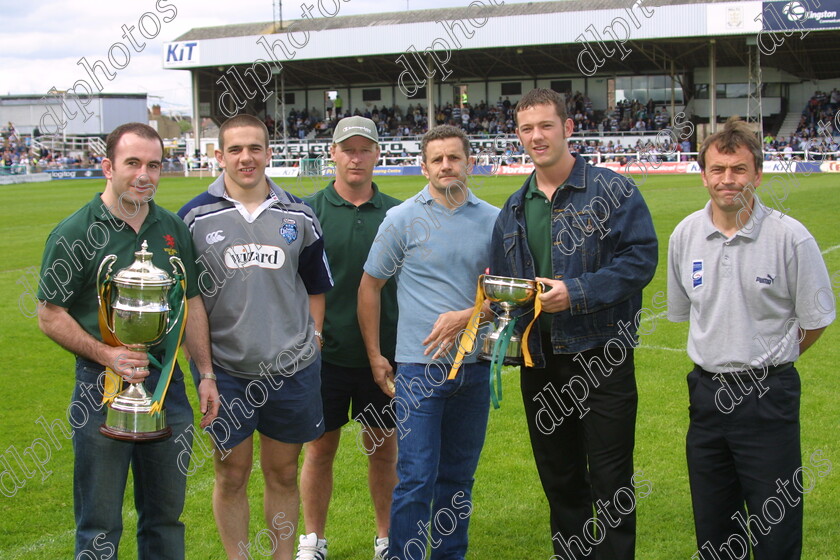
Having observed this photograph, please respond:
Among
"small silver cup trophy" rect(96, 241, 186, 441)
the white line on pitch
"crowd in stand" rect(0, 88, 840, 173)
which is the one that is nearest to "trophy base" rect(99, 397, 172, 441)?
"small silver cup trophy" rect(96, 241, 186, 441)

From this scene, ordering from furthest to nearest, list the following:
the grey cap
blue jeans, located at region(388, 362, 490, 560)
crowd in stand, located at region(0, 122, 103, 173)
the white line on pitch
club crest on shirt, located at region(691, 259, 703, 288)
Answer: crowd in stand, located at region(0, 122, 103, 173)
the white line on pitch
the grey cap
blue jeans, located at region(388, 362, 490, 560)
club crest on shirt, located at region(691, 259, 703, 288)

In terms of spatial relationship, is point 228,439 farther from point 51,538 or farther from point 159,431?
point 51,538

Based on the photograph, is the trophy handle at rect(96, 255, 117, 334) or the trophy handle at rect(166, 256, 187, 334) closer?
the trophy handle at rect(96, 255, 117, 334)

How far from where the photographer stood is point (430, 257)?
12.6 feet

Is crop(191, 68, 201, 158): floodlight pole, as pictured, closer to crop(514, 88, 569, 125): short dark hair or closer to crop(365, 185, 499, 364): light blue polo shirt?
crop(365, 185, 499, 364): light blue polo shirt

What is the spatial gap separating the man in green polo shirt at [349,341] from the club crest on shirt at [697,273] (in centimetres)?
154

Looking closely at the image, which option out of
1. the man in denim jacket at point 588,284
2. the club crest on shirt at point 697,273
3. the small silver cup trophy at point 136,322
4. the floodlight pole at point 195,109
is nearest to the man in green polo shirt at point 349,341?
the man in denim jacket at point 588,284

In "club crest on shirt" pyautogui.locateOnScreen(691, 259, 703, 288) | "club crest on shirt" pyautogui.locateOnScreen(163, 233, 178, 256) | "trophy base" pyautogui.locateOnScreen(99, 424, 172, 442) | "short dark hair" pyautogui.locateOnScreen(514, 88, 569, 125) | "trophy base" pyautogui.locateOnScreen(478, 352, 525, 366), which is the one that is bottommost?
"trophy base" pyautogui.locateOnScreen(99, 424, 172, 442)

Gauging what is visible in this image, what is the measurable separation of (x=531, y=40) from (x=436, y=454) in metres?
39.7

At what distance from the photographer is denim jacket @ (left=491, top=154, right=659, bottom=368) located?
11.5 ft

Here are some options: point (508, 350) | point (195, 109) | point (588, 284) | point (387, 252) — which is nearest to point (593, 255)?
point (588, 284)

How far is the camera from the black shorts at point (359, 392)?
4453 millimetres

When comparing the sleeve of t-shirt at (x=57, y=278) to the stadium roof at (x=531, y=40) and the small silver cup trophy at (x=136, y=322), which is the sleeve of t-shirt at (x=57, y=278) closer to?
the small silver cup trophy at (x=136, y=322)

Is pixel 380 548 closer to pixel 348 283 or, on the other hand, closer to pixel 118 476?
pixel 348 283
